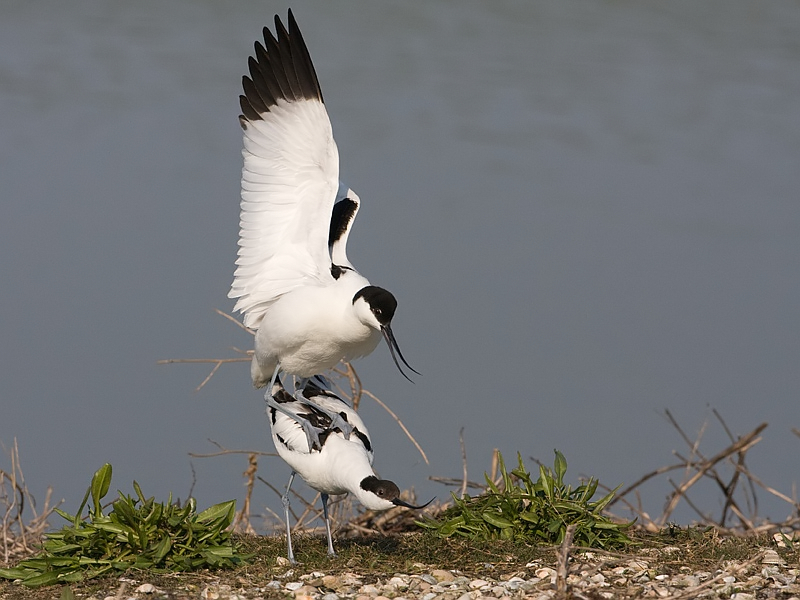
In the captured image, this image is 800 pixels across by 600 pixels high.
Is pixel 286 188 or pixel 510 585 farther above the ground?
pixel 286 188

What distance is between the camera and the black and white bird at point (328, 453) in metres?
4.76

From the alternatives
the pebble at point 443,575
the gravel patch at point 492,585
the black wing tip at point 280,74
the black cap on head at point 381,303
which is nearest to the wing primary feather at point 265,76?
the black wing tip at point 280,74

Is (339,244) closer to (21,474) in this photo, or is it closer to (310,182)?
(310,182)

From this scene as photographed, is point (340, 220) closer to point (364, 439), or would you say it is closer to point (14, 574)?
point (364, 439)

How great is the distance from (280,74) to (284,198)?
757 mm

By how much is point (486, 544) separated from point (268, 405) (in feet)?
4.57

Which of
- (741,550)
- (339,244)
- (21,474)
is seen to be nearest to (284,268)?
(339,244)

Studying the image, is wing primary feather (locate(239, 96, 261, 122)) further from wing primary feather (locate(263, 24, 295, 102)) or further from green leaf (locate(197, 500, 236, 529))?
green leaf (locate(197, 500, 236, 529))

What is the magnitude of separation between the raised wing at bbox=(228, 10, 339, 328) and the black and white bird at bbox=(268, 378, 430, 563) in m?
0.70

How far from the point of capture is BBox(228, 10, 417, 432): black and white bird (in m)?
6.19

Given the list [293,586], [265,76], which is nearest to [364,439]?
[293,586]

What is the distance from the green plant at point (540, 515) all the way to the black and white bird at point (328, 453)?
2.30ft

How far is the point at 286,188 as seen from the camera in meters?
6.29

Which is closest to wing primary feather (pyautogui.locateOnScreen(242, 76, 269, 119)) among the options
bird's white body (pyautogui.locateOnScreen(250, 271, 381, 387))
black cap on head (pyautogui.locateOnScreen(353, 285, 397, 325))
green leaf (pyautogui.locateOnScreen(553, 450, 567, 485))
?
bird's white body (pyautogui.locateOnScreen(250, 271, 381, 387))
